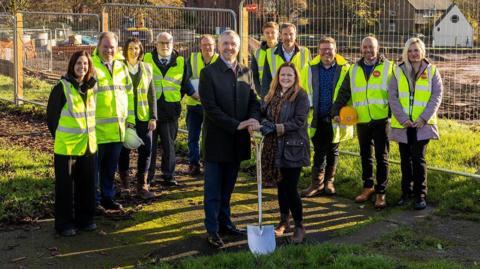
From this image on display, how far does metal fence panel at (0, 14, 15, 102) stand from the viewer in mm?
17312

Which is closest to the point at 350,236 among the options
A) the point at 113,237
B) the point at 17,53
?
the point at 113,237

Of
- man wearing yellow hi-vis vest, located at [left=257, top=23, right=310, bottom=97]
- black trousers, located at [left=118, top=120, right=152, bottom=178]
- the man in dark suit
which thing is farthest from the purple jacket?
black trousers, located at [left=118, top=120, right=152, bottom=178]

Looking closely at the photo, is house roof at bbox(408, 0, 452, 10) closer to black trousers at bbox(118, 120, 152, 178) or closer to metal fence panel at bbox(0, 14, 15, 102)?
black trousers at bbox(118, 120, 152, 178)

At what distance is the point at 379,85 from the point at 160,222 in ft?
10.2

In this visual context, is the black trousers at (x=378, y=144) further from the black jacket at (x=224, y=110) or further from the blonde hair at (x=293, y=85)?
the black jacket at (x=224, y=110)

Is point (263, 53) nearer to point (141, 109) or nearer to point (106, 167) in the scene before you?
point (141, 109)

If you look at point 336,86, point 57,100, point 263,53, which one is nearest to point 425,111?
point 336,86

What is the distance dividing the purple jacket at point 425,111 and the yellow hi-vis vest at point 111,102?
125 inches

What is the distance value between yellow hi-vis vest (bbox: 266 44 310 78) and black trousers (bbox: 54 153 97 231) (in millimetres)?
2961

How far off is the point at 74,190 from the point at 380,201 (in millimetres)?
3645

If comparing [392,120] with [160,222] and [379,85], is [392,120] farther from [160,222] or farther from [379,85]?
[160,222]

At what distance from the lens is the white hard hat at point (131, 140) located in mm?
7094

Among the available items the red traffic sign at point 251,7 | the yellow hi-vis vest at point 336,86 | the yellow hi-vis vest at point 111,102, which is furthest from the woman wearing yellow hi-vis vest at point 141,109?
the red traffic sign at point 251,7

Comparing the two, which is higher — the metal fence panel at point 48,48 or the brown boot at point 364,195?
the metal fence panel at point 48,48
